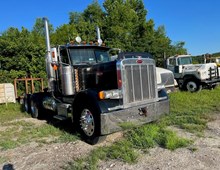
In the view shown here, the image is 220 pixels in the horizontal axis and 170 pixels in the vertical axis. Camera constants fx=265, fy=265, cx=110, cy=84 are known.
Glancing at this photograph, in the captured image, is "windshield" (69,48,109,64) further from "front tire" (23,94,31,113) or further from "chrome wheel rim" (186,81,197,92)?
"chrome wheel rim" (186,81,197,92)

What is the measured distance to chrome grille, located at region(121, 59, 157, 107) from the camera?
5500mm

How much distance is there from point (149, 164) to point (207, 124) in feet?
9.91

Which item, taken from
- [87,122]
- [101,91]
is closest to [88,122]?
[87,122]

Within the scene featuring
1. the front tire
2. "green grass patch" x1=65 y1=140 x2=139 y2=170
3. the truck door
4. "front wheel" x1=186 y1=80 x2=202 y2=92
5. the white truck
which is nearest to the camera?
"green grass patch" x1=65 y1=140 x2=139 y2=170

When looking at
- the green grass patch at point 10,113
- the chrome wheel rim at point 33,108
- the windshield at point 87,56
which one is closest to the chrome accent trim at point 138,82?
the windshield at point 87,56

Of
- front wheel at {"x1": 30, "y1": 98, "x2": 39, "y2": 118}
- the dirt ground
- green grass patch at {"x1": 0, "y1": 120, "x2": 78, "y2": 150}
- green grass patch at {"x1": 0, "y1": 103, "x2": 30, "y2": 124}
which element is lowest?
the dirt ground

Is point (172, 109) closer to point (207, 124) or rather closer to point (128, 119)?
point (207, 124)

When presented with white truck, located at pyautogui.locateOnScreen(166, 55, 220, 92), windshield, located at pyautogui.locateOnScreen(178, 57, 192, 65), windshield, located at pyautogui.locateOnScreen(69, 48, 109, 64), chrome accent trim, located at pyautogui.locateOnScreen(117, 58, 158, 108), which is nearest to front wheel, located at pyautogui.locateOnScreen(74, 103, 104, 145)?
chrome accent trim, located at pyautogui.locateOnScreen(117, 58, 158, 108)

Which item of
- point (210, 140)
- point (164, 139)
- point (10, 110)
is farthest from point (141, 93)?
point (10, 110)

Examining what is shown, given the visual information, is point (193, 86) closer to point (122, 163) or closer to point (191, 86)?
point (191, 86)

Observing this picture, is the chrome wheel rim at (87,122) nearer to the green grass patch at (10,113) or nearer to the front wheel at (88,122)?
the front wheel at (88,122)

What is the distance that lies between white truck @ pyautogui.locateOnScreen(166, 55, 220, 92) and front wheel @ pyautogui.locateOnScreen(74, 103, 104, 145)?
32.5ft

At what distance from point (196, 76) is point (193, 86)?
583 mm

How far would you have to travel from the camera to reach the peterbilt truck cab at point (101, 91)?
542 cm
